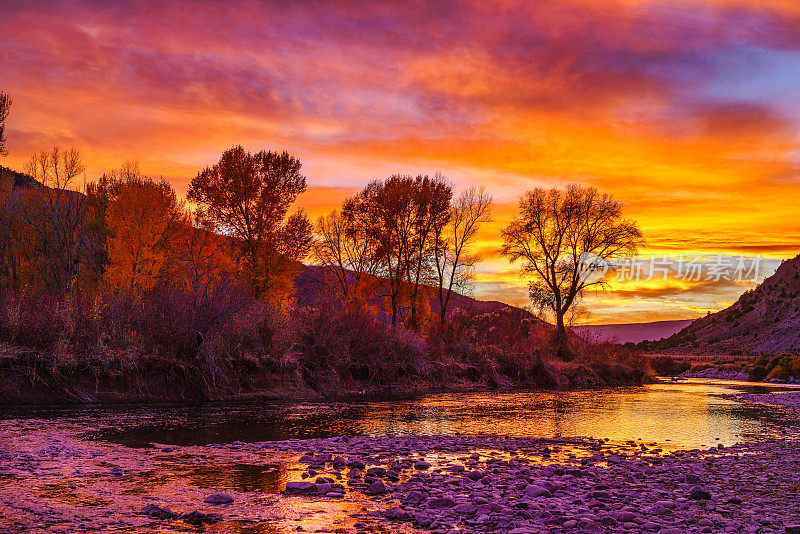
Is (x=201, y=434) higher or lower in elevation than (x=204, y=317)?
lower

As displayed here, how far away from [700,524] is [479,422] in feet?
40.6

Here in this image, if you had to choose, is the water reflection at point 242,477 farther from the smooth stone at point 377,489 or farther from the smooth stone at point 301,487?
the smooth stone at point 377,489

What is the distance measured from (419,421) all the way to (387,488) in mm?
10579

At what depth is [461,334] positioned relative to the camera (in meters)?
42.5

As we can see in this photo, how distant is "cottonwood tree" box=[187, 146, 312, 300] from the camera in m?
58.1

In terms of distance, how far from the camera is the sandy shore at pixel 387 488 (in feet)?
24.6

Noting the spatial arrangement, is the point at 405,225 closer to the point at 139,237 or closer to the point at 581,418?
the point at 139,237

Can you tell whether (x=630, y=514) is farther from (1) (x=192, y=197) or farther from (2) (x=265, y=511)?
(1) (x=192, y=197)

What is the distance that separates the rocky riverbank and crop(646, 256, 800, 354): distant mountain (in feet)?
273

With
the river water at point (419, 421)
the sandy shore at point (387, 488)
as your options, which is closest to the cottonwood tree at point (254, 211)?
the river water at point (419, 421)

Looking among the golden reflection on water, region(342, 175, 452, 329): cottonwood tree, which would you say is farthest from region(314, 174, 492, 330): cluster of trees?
the golden reflection on water

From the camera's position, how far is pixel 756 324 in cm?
9931

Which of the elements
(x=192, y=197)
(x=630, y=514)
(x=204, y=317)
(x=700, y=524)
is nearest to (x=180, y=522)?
(x=630, y=514)

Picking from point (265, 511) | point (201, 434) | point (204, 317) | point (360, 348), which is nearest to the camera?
point (265, 511)
